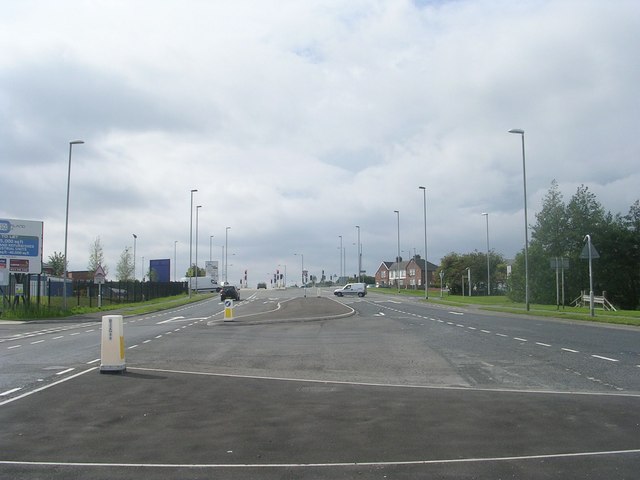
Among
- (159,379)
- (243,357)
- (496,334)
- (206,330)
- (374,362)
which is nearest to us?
(159,379)

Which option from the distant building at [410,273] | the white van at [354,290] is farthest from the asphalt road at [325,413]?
the distant building at [410,273]

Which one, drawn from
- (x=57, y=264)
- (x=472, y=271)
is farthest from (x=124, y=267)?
(x=472, y=271)

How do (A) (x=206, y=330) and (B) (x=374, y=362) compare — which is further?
(A) (x=206, y=330)

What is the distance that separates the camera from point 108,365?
13.1 m

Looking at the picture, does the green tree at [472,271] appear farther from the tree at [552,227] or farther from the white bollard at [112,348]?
the white bollard at [112,348]

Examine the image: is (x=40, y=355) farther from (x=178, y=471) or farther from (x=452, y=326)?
(x=452, y=326)

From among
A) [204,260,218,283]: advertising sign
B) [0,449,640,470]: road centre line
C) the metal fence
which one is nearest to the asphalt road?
[0,449,640,470]: road centre line

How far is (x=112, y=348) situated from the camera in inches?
518

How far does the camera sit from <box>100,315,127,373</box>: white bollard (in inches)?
516

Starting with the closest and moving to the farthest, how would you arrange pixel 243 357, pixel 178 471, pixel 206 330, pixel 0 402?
pixel 178 471 → pixel 0 402 → pixel 243 357 → pixel 206 330

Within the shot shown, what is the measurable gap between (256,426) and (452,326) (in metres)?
19.9

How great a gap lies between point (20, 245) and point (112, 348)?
1254 inches

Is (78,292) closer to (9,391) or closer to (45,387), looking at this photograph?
(45,387)

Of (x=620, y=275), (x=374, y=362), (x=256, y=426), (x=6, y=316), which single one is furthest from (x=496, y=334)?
(x=620, y=275)
